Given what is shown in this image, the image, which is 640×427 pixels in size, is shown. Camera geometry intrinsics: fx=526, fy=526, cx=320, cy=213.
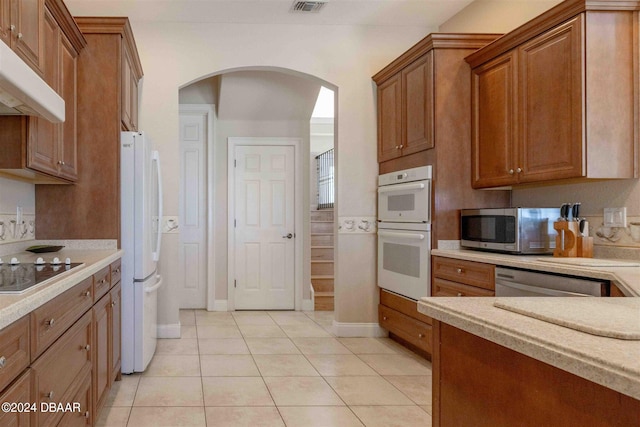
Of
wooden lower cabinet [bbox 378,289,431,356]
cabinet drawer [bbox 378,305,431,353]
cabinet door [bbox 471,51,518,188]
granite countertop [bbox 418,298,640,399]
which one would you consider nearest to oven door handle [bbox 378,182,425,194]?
cabinet door [bbox 471,51,518,188]

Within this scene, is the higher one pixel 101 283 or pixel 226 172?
pixel 226 172

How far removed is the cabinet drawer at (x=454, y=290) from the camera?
3171mm

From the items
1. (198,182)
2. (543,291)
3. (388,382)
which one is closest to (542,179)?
(543,291)

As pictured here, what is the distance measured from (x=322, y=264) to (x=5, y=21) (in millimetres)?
4915

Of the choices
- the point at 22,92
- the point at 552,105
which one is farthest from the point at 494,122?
the point at 22,92

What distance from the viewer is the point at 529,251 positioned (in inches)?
122

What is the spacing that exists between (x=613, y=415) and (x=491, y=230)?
8.57 ft

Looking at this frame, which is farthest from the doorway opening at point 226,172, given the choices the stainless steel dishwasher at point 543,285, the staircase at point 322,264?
the stainless steel dishwasher at point 543,285

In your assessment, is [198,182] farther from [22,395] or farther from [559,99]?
[22,395]

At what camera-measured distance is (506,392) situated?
1.07m

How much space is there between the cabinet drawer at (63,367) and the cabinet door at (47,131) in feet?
2.64

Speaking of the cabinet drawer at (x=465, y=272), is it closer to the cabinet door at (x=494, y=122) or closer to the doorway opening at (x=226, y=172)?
the cabinet door at (x=494, y=122)

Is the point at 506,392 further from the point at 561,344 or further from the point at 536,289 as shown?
the point at 536,289

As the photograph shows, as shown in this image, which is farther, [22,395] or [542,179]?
[542,179]
